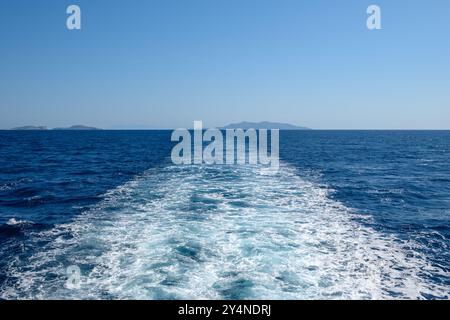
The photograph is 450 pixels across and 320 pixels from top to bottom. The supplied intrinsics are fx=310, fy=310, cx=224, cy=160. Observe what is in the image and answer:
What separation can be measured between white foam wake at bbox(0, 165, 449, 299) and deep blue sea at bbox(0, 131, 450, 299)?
0.15 ft

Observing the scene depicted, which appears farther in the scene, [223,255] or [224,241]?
[224,241]

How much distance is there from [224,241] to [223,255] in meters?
1.37

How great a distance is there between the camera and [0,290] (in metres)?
8.40

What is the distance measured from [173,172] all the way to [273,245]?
1980 centimetres

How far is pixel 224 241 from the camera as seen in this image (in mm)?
11953

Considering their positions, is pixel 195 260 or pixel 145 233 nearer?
pixel 195 260

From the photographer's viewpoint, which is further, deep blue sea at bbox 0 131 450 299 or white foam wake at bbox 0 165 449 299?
deep blue sea at bbox 0 131 450 299

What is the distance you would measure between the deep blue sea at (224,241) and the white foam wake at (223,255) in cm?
4

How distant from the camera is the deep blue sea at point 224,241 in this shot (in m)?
8.59

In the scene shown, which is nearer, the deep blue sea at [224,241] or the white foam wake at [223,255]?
the white foam wake at [223,255]

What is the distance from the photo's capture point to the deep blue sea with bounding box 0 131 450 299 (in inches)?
338
